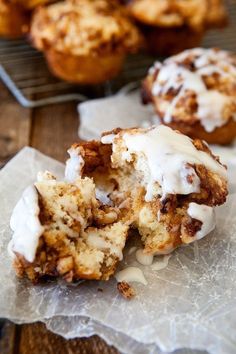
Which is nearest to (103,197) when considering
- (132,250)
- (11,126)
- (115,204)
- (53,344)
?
(115,204)

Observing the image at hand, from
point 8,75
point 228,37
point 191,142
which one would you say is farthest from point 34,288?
point 228,37

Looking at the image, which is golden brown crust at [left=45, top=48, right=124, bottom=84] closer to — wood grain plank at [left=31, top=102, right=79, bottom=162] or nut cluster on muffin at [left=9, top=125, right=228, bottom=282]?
wood grain plank at [left=31, top=102, right=79, bottom=162]

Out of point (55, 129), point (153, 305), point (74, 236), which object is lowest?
point (55, 129)

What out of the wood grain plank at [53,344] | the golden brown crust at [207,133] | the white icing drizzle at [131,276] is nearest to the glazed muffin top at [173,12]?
the golden brown crust at [207,133]

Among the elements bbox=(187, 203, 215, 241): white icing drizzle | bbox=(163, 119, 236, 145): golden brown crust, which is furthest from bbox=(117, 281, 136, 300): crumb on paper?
bbox=(163, 119, 236, 145): golden brown crust

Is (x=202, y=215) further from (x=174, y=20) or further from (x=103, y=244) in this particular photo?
(x=174, y=20)

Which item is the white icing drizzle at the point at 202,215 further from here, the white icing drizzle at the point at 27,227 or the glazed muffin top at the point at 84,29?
the glazed muffin top at the point at 84,29

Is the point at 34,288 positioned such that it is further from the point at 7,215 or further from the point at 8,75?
the point at 8,75
